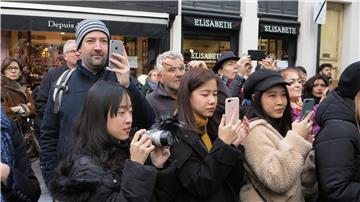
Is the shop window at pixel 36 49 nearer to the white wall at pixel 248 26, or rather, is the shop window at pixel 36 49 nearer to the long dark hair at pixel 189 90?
the white wall at pixel 248 26

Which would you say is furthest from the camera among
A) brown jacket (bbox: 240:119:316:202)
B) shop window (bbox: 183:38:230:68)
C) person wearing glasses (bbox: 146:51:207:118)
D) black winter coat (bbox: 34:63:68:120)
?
shop window (bbox: 183:38:230:68)

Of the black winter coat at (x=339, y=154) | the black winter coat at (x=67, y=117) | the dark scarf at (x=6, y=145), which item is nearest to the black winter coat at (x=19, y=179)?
the dark scarf at (x=6, y=145)

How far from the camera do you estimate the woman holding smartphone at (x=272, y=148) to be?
8.12 ft

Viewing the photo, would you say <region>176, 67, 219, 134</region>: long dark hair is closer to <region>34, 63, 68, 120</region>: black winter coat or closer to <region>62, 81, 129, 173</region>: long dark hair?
<region>62, 81, 129, 173</region>: long dark hair

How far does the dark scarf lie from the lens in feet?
7.18

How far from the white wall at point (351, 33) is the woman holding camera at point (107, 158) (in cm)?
1226

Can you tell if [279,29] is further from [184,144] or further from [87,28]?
[184,144]

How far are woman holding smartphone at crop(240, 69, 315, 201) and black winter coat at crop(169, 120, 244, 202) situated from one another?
0.12 m

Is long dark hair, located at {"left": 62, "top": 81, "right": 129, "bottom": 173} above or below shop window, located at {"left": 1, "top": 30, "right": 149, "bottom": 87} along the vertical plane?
below

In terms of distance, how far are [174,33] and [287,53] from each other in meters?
3.89

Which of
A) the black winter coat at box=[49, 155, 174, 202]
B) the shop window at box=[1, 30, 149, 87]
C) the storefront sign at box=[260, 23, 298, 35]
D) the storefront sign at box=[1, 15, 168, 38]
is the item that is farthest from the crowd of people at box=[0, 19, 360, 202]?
the storefront sign at box=[260, 23, 298, 35]

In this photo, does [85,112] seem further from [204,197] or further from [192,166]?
[204,197]

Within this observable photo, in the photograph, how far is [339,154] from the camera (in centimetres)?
232

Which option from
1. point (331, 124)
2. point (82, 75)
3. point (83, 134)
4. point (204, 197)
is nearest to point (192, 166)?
point (204, 197)
